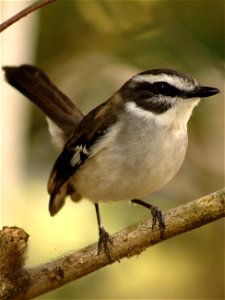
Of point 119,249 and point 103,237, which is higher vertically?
point 119,249

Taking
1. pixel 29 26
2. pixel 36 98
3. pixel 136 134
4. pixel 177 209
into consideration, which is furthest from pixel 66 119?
pixel 177 209

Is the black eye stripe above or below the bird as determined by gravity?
above

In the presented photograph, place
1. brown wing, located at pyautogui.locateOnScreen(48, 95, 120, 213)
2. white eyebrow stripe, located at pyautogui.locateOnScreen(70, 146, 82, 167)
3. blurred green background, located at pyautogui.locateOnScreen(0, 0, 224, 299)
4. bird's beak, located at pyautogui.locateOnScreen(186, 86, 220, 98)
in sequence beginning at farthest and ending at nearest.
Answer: blurred green background, located at pyautogui.locateOnScreen(0, 0, 224, 299)
white eyebrow stripe, located at pyautogui.locateOnScreen(70, 146, 82, 167)
brown wing, located at pyautogui.locateOnScreen(48, 95, 120, 213)
bird's beak, located at pyautogui.locateOnScreen(186, 86, 220, 98)

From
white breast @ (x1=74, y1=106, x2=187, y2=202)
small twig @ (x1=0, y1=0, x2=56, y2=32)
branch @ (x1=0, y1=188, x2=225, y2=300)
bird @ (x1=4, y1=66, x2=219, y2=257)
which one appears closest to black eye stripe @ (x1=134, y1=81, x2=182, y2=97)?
bird @ (x1=4, y1=66, x2=219, y2=257)

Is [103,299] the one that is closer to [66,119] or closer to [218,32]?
[66,119]

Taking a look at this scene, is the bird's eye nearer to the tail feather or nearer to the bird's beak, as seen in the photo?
the bird's beak

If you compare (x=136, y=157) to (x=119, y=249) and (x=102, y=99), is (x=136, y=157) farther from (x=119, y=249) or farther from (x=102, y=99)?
(x=102, y=99)

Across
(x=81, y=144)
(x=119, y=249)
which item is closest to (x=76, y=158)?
(x=81, y=144)
